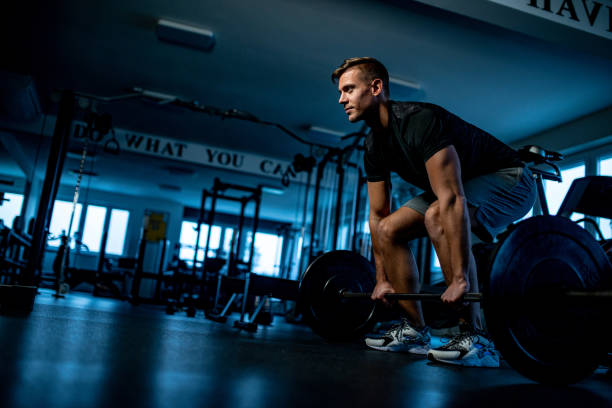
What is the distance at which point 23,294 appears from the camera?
231cm

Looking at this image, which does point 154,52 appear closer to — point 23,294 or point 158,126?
point 158,126

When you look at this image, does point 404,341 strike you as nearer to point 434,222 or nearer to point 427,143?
point 434,222

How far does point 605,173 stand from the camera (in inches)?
179

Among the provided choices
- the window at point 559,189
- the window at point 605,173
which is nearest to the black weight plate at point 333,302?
the window at point 605,173

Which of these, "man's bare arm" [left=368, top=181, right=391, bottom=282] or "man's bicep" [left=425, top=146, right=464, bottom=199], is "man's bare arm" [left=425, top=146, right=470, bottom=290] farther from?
"man's bare arm" [left=368, top=181, right=391, bottom=282]

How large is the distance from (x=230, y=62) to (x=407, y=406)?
4.05 m

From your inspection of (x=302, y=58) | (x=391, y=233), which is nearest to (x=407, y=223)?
(x=391, y=233)

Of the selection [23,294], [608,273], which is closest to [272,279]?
[23,294]

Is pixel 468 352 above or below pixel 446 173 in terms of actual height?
below

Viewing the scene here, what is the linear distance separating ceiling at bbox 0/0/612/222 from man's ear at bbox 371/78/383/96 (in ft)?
4.89

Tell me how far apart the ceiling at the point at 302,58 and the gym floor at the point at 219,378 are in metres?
2.37

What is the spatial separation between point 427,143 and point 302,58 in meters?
2.87

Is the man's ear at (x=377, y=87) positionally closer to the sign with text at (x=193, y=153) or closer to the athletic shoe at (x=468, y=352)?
the athletic shoe at (x=468, y=352)

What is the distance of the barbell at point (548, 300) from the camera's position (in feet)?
3.77
